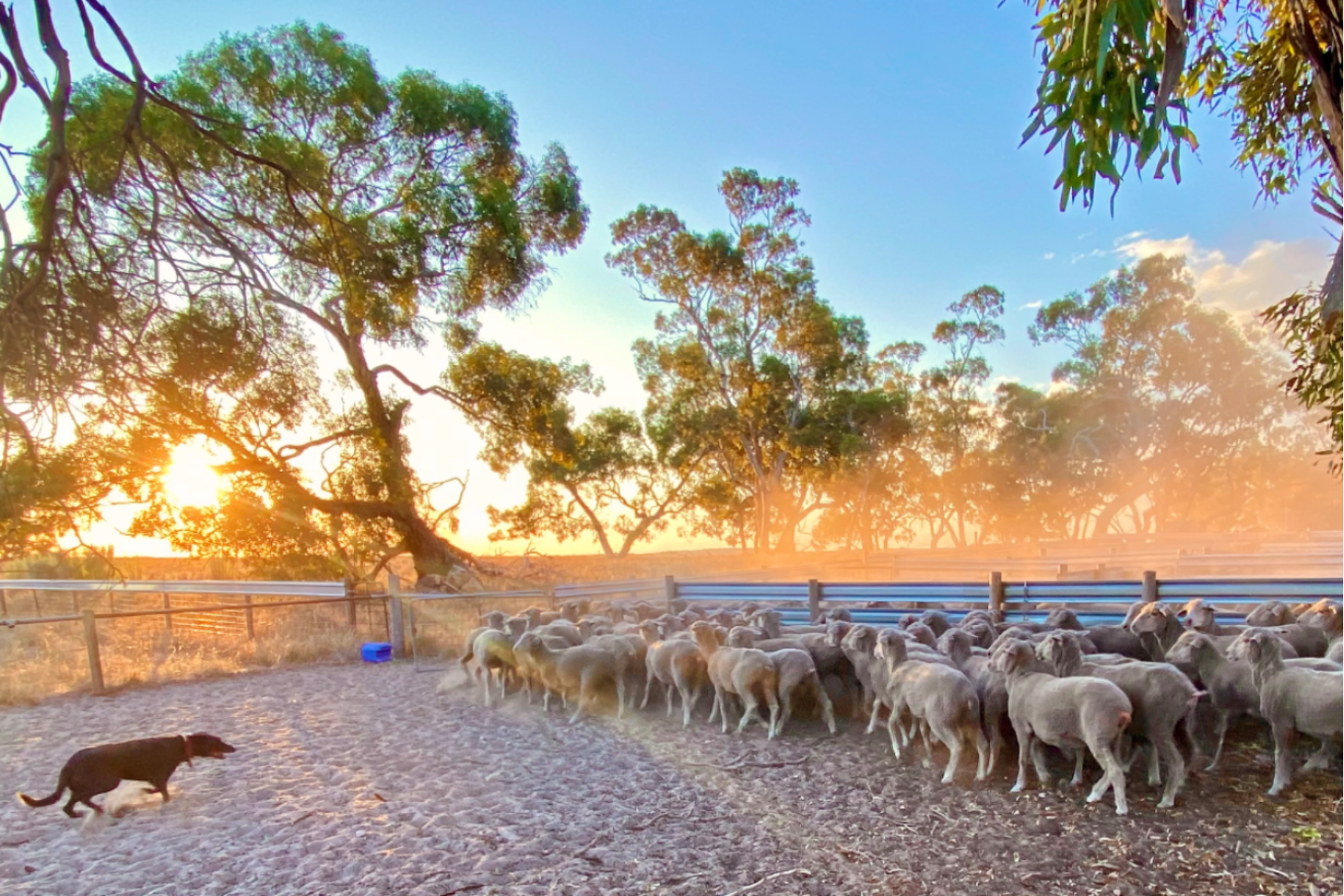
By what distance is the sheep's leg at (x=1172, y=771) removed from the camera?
180 inches

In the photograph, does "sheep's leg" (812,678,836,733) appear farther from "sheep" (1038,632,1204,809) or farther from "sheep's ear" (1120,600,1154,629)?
"sheep's ear" (1120,600,1154,629)

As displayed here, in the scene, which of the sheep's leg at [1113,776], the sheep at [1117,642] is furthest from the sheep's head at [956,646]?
the sheep's leg at [1113,776]

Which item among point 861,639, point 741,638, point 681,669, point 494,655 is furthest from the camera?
point 494,655

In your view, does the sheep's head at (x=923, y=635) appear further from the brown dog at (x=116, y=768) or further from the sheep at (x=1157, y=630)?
the brown dog at (x=116, y=768)

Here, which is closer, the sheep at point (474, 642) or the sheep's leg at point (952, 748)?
the sheep's leg at point (952, 748)

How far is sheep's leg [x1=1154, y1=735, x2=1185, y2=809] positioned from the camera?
4582 millimetres

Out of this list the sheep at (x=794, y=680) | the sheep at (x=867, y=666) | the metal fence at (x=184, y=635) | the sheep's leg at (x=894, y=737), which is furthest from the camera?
the metal fence at (x=184, y=635)

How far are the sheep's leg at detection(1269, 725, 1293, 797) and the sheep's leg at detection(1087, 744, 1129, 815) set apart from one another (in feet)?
3.41

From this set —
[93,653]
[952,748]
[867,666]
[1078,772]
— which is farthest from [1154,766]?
[93,653]

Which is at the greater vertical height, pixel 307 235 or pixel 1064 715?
pixel 307 235

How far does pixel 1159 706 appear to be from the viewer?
4.72 m

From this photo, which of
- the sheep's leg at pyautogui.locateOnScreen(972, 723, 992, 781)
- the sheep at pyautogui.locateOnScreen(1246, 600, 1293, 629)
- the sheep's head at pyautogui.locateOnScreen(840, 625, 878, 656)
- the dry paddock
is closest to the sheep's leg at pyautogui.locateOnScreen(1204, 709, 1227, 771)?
the dry paddock

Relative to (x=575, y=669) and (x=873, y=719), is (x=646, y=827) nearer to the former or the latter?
(x=873, y=719)

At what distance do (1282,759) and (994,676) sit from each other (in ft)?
5.84
